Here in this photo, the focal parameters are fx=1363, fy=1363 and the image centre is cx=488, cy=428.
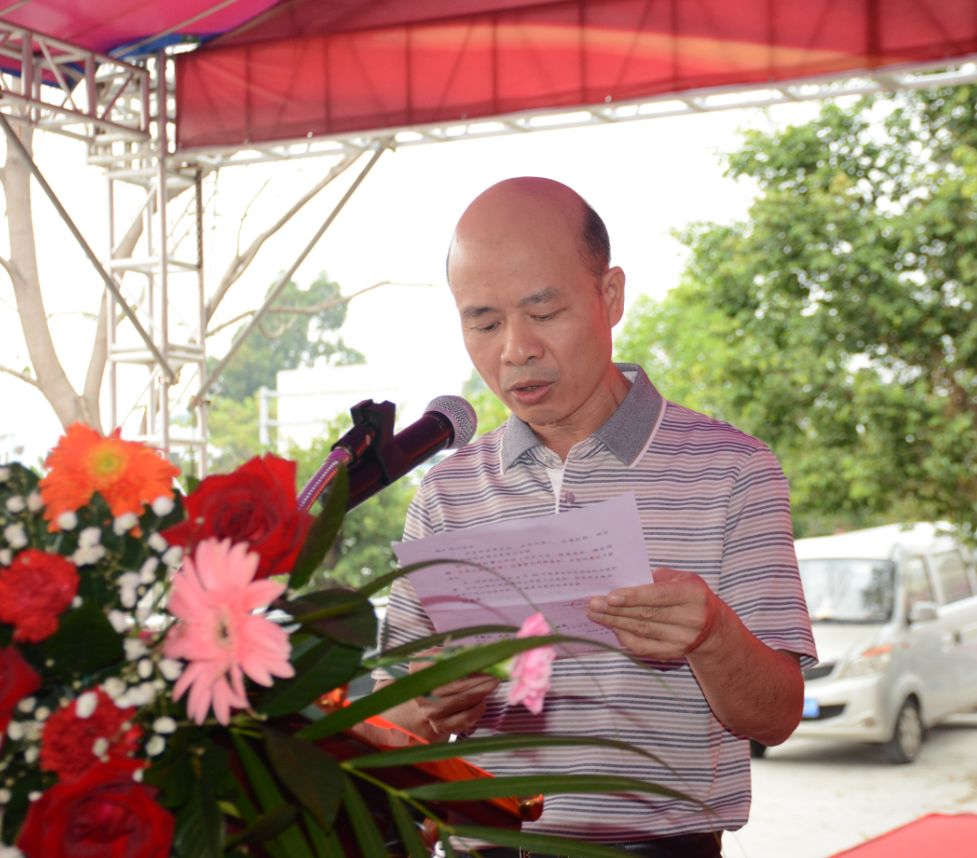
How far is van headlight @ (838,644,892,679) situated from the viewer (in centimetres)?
827

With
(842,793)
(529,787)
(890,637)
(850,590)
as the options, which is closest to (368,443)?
(529,787)

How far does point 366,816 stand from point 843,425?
292 inches

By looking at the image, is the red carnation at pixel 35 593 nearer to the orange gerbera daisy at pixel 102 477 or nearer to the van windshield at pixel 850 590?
the orange gerbera daisy at pixel 102 477

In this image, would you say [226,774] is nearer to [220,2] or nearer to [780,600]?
[780,600]

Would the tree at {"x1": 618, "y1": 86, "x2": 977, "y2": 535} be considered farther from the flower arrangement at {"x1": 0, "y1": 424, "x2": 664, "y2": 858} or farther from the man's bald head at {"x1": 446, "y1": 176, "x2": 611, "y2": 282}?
the flower arrangement at {"x1": 0, "y1": 424, "x2": 664, "y2": 858}

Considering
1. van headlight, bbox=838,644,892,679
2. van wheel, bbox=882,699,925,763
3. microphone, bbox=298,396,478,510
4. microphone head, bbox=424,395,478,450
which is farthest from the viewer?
van wheel, bbox=882,699,925,763

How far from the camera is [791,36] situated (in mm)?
5395

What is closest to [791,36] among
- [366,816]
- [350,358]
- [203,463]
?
[203,463]

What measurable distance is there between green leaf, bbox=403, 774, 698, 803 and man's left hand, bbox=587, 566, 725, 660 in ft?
1.23

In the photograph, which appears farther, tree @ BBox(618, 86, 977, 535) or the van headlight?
the van headlight

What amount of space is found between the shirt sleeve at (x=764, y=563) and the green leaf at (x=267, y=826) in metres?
0.76

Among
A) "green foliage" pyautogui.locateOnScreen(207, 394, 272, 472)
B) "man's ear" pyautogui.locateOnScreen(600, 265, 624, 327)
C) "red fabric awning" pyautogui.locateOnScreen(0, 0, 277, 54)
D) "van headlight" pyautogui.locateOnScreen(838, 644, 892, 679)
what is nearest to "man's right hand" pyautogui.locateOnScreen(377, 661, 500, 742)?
"man's ear" pyautogui.locateOnScreen(600, 265, 624, 327)

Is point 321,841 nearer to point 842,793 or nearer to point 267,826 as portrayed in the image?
point 267,826

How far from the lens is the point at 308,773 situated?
0.71 meters
